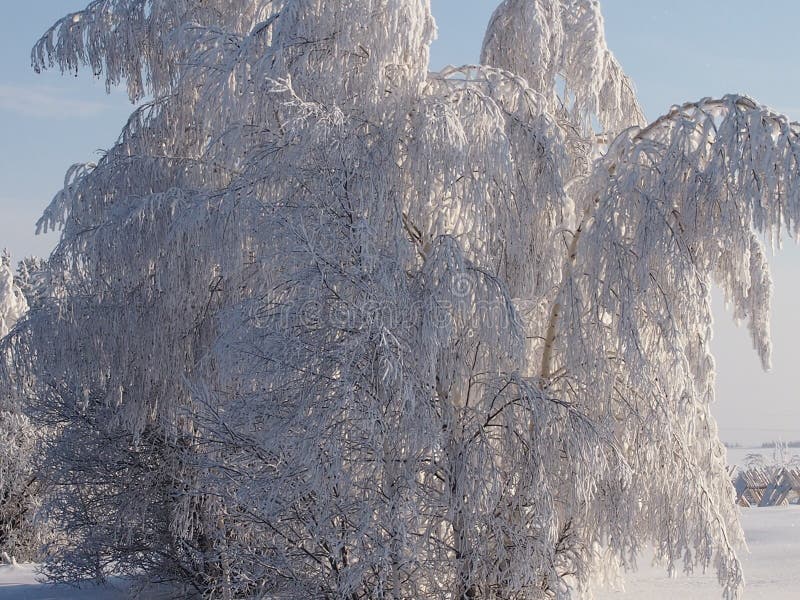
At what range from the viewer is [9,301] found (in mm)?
17688

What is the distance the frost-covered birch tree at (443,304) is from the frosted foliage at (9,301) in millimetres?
9821

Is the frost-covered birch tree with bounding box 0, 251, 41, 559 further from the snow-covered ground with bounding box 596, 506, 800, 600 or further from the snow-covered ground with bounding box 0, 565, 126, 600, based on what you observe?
the snow-covered ground with bounding box 596, 506, 800, 600

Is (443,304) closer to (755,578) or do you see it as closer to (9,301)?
(755,578)

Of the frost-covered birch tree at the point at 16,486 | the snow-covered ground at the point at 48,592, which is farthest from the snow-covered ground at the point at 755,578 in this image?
the frost-covered birch tree at the point at 16,486

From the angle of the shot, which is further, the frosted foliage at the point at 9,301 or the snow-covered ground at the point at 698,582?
the frosted foliage at the point at 9,301

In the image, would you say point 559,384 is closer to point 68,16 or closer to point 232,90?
point 232,90

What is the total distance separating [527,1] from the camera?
9.22m

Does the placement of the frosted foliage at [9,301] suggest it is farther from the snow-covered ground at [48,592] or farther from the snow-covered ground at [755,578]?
the snow-covered ground at [755,578]

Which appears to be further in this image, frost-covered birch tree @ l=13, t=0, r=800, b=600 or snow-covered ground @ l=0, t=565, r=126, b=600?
snow-covered ground @ l=0, t=565, r=126, b=600

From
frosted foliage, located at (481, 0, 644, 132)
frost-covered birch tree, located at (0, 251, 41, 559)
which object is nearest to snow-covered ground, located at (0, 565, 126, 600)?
frost-covered birch tree, located at (0, 251, 41, 559)

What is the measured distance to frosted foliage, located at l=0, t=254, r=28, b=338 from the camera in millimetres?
17484

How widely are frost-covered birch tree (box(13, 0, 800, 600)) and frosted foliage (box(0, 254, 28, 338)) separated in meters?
9.82

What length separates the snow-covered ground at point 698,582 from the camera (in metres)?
9.59

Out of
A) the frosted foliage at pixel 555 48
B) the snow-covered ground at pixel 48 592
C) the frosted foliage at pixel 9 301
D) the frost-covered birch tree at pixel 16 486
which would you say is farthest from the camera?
the frosted foliage at pixel 9 301
